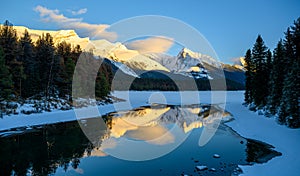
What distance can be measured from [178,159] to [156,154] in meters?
1.64

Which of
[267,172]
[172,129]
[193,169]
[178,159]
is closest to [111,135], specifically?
[172,129]

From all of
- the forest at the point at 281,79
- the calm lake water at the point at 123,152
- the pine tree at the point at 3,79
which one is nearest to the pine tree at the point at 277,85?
the forest at the point at 281,79

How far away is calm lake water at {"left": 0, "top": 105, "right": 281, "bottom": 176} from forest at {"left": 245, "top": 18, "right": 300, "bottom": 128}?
5481 millimetres

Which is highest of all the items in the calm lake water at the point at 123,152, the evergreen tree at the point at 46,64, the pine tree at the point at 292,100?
the evergreen tree at the point at 46,64

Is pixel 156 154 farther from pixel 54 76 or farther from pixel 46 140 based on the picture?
pixel 54 76

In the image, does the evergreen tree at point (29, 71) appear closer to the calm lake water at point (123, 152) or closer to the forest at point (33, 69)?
the forest at point (33, 69)

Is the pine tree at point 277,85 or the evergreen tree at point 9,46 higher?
the evergreen tree at point 9,46

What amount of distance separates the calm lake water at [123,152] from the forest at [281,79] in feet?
18.0

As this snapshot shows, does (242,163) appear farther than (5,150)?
No

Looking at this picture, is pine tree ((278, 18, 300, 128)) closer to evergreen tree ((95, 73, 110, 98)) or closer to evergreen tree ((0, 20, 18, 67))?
evergreen tree ((0, 20, 18, 67))

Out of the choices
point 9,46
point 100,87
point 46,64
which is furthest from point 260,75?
point 9,46

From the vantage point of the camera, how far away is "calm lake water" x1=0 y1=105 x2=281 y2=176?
11469 mm

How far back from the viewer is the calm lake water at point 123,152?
11469mm

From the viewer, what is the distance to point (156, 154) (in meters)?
14.5
